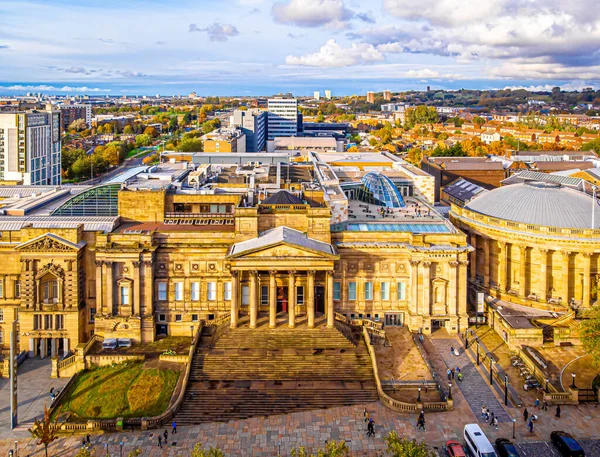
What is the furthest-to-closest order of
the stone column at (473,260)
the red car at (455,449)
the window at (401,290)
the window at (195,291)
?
the stone column at (473,260) < the window at (401,290) < the window at (195,291) < the red car at (455,449)

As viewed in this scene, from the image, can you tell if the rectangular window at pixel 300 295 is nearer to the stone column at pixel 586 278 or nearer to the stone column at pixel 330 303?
the stone column at pixel 330 303

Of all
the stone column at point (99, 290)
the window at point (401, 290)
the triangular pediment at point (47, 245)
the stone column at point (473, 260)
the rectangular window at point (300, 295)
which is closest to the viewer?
the triangular pediment at point (47, 245)

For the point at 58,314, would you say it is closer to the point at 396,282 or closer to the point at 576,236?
the point at 396,282

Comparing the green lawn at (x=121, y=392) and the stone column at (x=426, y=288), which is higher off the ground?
the stone column at (x=426, y=288)

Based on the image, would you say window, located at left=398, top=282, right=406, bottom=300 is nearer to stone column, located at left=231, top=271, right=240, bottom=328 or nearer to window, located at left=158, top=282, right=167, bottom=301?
stone column, located at left=231, top=271, right=240, bottom=328

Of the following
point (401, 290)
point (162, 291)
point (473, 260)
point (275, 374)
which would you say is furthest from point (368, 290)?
point (162, 291)

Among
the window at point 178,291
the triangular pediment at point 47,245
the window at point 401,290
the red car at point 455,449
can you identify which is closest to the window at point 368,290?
the window at point 401,290

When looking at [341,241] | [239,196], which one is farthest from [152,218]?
[341,241]

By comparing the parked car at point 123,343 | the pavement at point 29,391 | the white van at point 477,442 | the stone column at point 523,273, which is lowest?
the pavement at point 29,391
